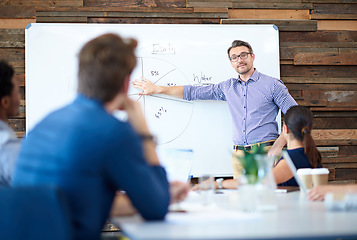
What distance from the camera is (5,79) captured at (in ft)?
5.47

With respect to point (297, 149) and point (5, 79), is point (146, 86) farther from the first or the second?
point (5, 79)

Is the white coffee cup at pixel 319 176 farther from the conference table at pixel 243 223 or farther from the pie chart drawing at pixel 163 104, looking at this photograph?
the pie chart drawing at pixel 163 104

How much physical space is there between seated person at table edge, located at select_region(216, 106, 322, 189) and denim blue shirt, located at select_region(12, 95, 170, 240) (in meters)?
1.29

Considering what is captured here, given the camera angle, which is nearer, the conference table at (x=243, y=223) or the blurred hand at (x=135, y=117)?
the conference table at (x=243, y=223)

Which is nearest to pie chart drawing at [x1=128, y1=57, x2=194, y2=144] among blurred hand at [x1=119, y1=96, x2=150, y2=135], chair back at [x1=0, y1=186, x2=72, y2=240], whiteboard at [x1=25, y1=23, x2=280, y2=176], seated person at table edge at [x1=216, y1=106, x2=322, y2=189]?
whiteboard at [x1=25, y1=23, x2=280, y2=176]

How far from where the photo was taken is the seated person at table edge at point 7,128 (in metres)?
1.55

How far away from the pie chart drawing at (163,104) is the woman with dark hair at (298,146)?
1259 mm

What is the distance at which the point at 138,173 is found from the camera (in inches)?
47.6

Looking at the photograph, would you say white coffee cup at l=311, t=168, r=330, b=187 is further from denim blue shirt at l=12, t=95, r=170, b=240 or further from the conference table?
denim blue shirt at l=12, t=95, r=170, b=240

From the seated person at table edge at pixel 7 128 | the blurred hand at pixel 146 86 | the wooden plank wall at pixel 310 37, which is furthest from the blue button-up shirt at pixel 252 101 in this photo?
the seated person at table edge at pixel 7 128

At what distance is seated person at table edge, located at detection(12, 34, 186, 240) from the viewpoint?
118 cm

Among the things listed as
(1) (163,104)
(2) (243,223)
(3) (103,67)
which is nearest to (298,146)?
(2) (243,223)

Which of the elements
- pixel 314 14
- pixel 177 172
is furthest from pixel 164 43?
pixel 177 172

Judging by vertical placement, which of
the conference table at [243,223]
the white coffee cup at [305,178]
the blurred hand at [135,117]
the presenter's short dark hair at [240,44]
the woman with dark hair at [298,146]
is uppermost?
the presenter's short dark hair at [240,44]
